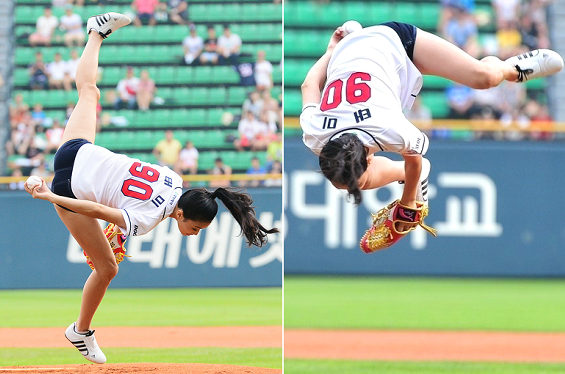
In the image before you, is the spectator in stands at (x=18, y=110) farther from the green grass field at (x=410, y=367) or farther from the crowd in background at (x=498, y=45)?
the green grass field at (x=410, y=367)

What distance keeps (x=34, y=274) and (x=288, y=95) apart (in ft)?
15.7

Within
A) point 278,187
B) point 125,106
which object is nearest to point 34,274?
point 125,106

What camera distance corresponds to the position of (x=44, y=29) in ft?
45.1

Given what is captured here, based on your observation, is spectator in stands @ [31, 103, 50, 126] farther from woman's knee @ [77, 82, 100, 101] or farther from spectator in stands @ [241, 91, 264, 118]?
woman's knee @ [77, 82, 100, 101]

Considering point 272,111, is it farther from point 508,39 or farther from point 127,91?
point 508,39

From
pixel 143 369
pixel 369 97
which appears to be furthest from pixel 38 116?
pixel 369 97

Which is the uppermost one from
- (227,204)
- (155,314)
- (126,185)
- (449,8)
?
(449,8)

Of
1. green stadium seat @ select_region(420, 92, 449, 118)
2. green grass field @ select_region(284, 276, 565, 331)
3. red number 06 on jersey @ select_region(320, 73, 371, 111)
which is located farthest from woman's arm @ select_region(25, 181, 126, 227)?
green stadium seat @ select_region(420, 92, 449, 118)

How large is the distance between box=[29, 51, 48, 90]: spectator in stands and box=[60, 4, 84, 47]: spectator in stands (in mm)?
497

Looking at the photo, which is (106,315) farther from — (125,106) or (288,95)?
(288,95)

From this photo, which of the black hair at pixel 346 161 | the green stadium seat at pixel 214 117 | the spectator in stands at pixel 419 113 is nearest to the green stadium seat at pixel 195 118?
the green stadium seat at pixel 214 117

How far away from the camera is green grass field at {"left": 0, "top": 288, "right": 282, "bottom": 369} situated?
23.2 feet

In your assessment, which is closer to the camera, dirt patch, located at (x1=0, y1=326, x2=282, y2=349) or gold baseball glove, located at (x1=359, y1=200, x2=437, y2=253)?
gold baseball glove, located at (x1=359, y1=200, x2=437, y2=253)

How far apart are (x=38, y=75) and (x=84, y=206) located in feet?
29.6
